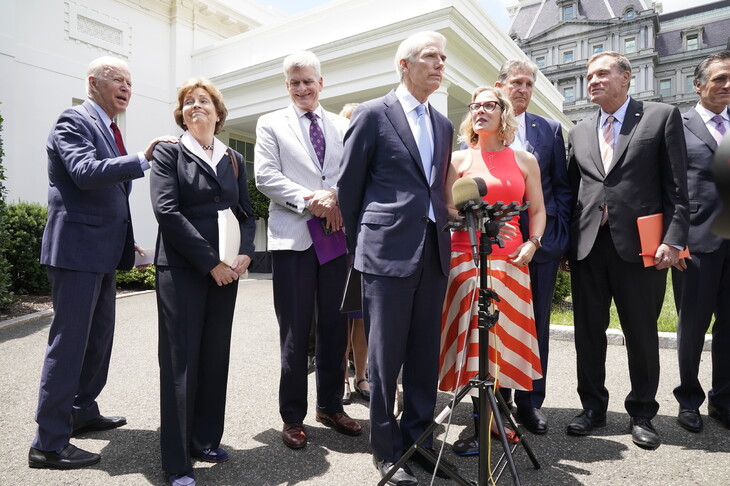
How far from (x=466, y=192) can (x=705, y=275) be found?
242 centimetres

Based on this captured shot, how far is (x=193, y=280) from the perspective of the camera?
282cm

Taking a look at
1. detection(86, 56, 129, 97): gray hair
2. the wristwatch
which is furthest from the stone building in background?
detection(86, 56, 129, 97): gray hair

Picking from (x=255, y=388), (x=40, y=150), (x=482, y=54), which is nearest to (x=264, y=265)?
(x=40, y=150)

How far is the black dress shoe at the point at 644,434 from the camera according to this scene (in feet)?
10.3

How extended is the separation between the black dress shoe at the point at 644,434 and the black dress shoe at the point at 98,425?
11.4 ft

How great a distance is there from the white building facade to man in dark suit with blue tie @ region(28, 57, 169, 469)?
26.7 feet

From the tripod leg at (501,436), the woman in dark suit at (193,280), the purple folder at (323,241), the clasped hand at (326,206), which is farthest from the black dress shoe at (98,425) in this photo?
the tripod leg at (501,436)

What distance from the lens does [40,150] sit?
11797 millimetres

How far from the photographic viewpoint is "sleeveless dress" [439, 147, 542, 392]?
10.2 ft

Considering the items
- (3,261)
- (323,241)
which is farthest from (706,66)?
(3,261)

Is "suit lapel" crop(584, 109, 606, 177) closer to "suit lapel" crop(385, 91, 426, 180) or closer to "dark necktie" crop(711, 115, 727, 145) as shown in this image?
"dark necktie" crop(711, 115, 727, 145)

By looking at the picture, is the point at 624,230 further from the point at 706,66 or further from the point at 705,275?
the point at 706,66

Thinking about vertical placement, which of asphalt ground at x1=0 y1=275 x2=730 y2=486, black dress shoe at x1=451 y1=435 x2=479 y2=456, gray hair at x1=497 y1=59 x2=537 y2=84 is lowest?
asphalt ground at x1=0 y1=275 x2=730 y2=486

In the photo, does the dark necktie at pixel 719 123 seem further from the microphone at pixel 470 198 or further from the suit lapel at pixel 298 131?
the suit lapel at pixel 298 131
